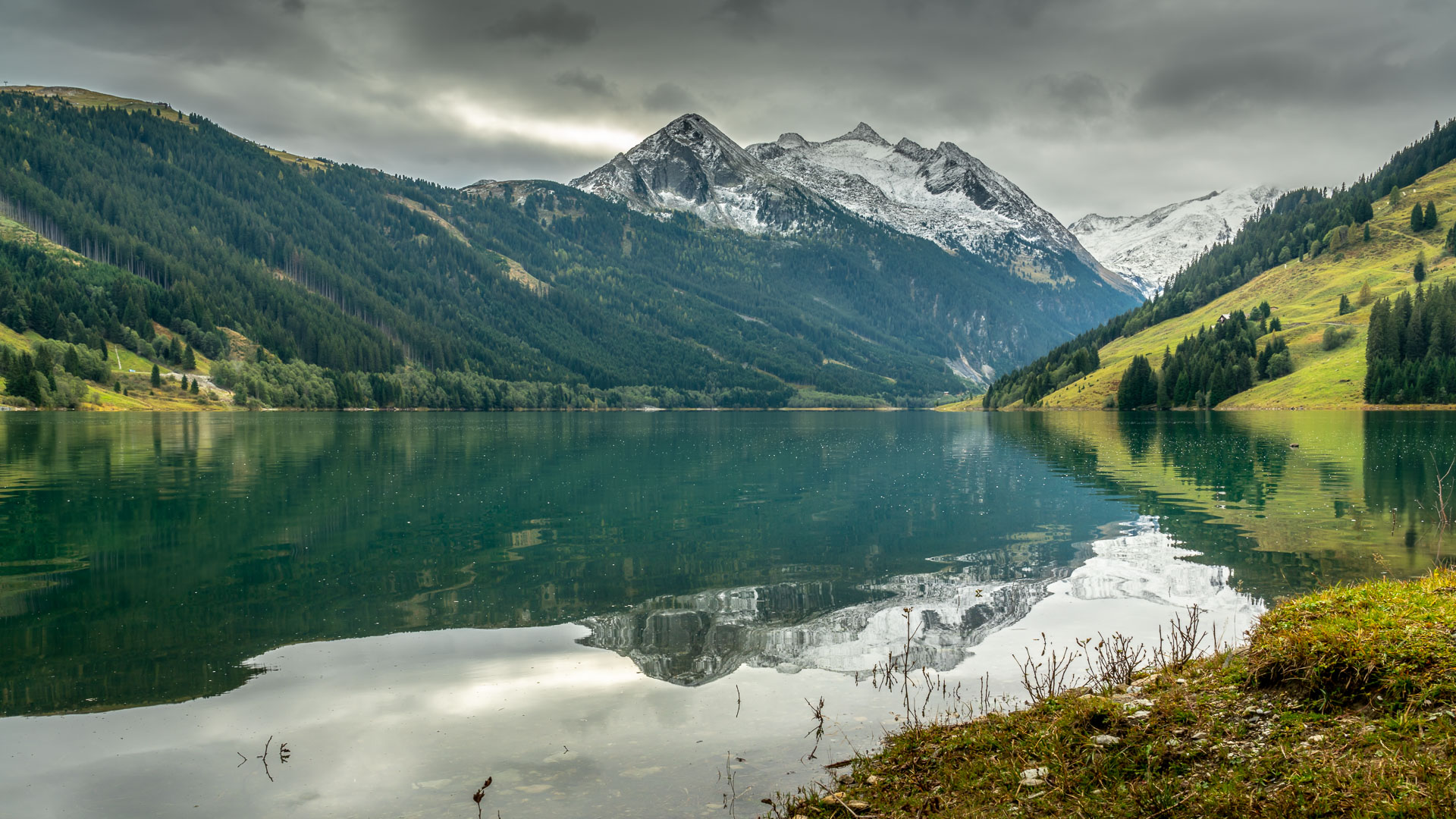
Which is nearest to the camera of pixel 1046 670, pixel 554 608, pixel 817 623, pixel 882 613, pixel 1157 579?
pixel 1046 670

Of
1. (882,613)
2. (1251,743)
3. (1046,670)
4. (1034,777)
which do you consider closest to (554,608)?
(882,613)

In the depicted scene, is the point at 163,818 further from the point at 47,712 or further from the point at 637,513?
the point at 637,513

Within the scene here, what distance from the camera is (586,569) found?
2822 centimetres

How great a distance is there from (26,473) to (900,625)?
6121 centimetres

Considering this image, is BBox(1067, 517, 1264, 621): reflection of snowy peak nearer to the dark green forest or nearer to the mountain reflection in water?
the mountain reflection in water

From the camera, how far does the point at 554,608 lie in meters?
23.0

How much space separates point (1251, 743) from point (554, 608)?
17.7 meters

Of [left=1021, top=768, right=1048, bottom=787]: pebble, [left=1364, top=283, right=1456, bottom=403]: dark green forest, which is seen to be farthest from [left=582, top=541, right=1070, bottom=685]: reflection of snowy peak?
[left=1364, top=283, right=1456, bottom=403]: dark green forest

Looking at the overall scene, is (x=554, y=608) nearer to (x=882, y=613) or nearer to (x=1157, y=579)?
(x=882, y=613)

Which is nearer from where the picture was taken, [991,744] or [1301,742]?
[1301,742]

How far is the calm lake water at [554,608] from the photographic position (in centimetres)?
1256

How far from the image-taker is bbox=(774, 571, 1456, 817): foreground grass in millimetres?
7613

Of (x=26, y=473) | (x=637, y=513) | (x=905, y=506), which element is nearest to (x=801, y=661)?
(x=637, y=513)

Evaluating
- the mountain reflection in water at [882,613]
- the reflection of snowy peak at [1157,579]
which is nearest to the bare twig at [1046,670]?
the mountain reflection in water at [882,613]
